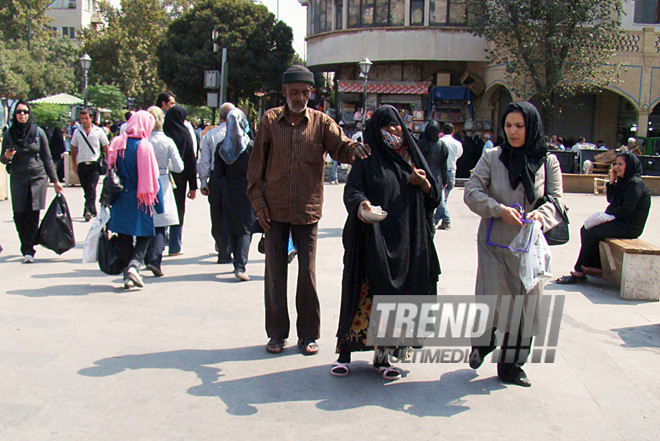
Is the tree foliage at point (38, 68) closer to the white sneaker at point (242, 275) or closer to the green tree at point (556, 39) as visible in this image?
the green tree at point (556, 39)

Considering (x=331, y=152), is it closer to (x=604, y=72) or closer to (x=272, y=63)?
(x=604, y=72)

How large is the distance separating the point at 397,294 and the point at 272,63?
115 feet

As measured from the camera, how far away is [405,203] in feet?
13.7

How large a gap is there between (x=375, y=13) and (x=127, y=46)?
81.2 feet

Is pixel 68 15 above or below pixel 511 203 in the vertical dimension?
above

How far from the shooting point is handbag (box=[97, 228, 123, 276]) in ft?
21.4

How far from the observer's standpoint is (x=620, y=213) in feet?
23.8

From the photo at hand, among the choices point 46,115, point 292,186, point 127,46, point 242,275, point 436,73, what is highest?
point 127,46

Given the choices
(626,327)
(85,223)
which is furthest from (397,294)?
(85,223)

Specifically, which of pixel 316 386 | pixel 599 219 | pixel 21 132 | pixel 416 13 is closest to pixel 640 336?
pixel 599 219

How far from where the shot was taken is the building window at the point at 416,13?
93.0 feet

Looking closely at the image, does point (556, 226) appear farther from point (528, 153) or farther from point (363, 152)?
point (363, 152)

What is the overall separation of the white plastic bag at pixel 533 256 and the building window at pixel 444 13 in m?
25.9

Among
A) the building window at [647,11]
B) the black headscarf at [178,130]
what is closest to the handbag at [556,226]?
the black headscarf at [178,130]
